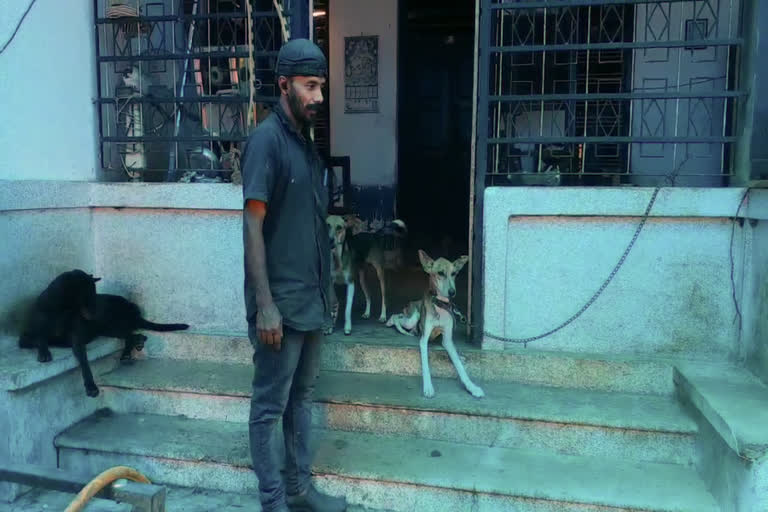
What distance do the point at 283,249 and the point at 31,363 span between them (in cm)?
208

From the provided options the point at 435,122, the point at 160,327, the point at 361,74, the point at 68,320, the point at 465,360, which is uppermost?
the point at 361,74

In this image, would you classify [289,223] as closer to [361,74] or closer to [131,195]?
[131,195]

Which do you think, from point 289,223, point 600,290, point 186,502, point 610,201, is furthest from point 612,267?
point 186,502

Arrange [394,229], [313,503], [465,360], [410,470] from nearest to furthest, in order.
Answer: [313,503] → [410,470] → [465,360] → [394,229]

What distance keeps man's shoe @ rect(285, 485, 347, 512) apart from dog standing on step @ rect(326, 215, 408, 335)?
148 cm

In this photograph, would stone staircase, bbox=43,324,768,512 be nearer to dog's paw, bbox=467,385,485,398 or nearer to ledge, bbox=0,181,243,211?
dog's paw, bbox=467,385,485,398

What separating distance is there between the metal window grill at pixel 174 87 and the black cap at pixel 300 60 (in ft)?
5.68

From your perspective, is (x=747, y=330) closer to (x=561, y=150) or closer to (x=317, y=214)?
(x=561, y=150)

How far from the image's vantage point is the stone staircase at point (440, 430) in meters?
3.31

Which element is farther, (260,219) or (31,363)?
(31,363)

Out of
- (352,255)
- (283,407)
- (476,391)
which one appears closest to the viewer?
(283,407)

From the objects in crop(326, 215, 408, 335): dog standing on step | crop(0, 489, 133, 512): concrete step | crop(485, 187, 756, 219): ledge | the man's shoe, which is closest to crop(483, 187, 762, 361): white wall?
crop(485, 187, 756, 219): ledge

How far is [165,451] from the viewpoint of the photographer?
3727 mm

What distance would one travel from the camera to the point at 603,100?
488cm
